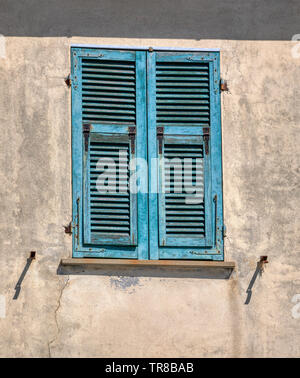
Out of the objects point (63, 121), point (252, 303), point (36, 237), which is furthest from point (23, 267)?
point (252, 303)

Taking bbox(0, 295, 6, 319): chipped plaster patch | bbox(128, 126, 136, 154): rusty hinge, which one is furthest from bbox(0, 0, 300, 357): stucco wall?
bbox(128, 126, 136, 154): rusty hinge

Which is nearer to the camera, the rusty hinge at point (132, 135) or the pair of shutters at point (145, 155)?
the pair of shutters at point (145, 155)

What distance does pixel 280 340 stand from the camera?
957 cm

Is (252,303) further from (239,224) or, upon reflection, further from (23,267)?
(23,267)

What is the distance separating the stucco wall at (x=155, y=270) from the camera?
9445mm

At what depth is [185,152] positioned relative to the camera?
9.85m

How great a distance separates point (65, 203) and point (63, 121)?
2.19ft

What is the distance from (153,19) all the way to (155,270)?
2065 millimetres

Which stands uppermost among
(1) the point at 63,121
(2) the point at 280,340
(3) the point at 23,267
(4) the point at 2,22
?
(4) the point at 2,22

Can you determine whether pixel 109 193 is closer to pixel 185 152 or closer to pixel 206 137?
pixel 185 152

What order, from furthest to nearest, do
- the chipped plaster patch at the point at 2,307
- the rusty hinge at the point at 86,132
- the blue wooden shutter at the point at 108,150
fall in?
1. the rusty hinge at the point at 86,132
2. the blue wooden shutter at the point at 108,150
3. the chipped plaster patch at the point at 2,307

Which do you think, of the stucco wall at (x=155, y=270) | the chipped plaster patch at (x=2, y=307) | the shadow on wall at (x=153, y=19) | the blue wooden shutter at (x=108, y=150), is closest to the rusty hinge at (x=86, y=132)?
the blue wooden shutter at (x=108, y=150)

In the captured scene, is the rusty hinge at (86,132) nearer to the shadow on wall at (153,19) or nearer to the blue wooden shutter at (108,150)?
the blue wooden shutter at (108,150)

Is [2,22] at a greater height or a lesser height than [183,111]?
greater
